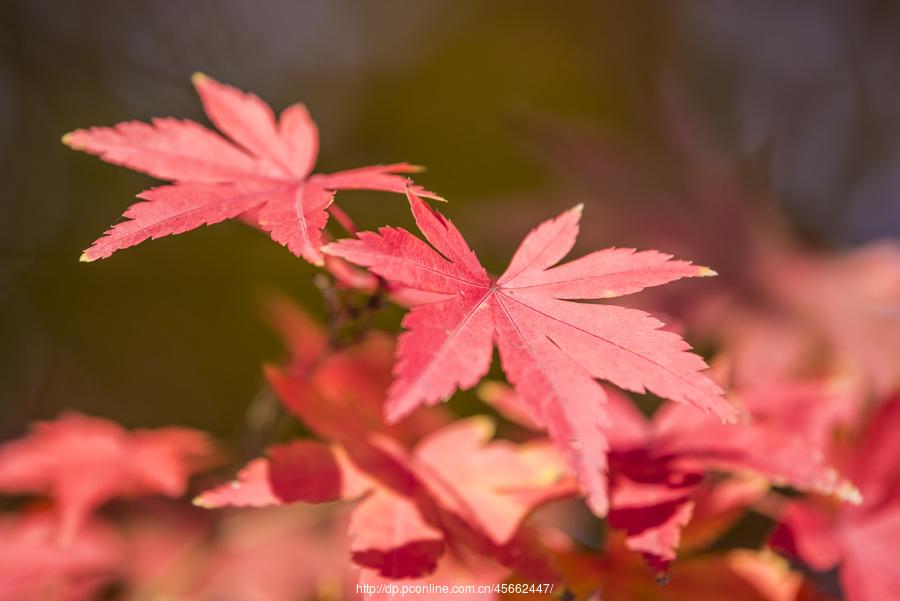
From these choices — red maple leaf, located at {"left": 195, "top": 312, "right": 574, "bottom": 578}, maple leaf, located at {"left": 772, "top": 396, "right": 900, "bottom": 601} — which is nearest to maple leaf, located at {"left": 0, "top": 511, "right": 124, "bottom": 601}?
red maple leaf, located at {"left": 195, "top": 312, "right": 574, "bottom": 578}

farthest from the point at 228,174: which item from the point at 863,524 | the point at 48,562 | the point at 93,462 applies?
the point at 863,524

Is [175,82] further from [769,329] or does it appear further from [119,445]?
[769,329]

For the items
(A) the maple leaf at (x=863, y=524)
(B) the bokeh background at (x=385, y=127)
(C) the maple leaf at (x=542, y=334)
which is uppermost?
(B) the bokeh background at (x=385, y=127)

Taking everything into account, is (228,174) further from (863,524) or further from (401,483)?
(863,524)

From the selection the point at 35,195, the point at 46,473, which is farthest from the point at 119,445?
the point at 35,195

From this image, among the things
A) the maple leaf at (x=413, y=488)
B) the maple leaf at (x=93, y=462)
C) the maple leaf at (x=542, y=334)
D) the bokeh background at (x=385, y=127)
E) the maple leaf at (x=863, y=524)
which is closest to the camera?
the maple leaf at (x=542, y=334)

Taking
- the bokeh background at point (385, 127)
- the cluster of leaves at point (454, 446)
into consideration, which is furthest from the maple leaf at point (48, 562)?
the bokeh background at point (385, 127)

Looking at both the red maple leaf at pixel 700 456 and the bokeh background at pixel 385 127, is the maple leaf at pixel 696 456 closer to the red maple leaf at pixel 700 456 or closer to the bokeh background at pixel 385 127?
the red maple leaf at pixel 700 456

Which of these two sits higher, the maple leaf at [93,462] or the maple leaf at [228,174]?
the maple leaf at [228,174]
